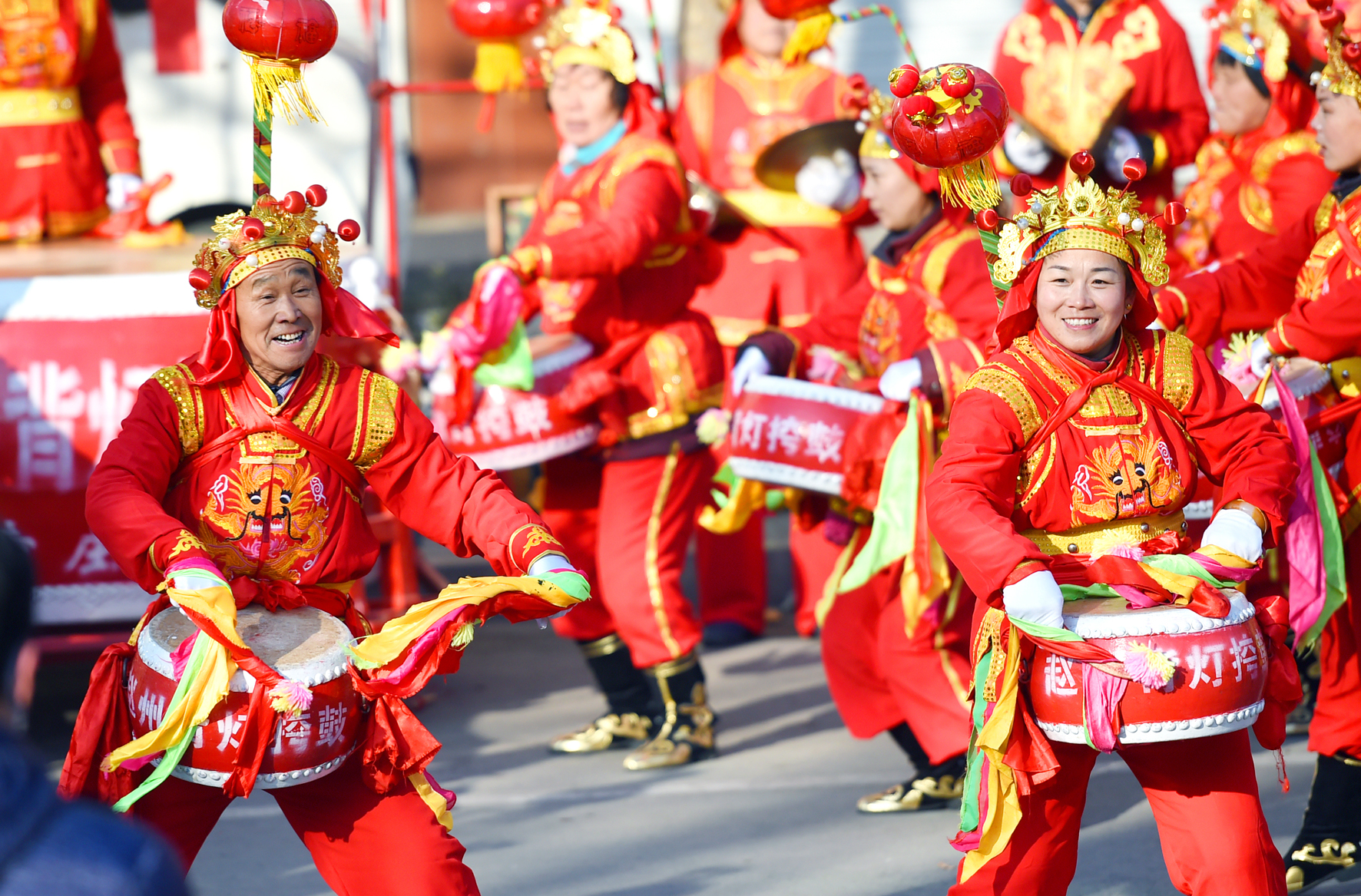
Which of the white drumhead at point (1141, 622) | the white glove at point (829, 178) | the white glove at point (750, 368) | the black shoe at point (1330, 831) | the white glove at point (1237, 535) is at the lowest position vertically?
the black shoe at point (1330, 831)

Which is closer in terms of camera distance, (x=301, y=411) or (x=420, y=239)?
(x=301, y=411)

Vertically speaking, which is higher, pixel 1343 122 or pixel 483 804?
pixel 1343 122

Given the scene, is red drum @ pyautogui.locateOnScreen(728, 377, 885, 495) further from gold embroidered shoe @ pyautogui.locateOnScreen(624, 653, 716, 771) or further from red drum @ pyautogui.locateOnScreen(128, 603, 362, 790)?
red drum @ pyautogui.locateOnScreen(128, 603, 362, 790)

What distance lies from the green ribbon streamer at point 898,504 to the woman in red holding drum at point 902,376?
0.32 ft

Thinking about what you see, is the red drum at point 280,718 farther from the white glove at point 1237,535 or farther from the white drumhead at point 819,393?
the white drumhead at point 819,393

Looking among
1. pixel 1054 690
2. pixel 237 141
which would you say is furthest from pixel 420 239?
pixel 1054 690

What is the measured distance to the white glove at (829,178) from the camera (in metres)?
5.52

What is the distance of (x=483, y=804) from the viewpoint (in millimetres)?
4520

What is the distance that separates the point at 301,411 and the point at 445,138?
192 inches

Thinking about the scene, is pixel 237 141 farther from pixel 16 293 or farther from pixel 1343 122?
pixel 1343 122

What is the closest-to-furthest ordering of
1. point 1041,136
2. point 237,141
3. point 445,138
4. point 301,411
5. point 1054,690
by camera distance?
point 1054,690, point 301,411, point 1041,136, point 237,141, point 445,138

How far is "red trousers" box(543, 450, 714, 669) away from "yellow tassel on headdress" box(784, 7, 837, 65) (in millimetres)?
1906

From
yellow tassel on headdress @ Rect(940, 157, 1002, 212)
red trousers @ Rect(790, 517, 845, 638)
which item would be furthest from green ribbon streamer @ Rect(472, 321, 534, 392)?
yellow tassel on headdress @ Rect(940, 157, 1002, 212)

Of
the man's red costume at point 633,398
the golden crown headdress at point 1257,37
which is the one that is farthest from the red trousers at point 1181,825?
the golden crown headdress at point 1257,37
